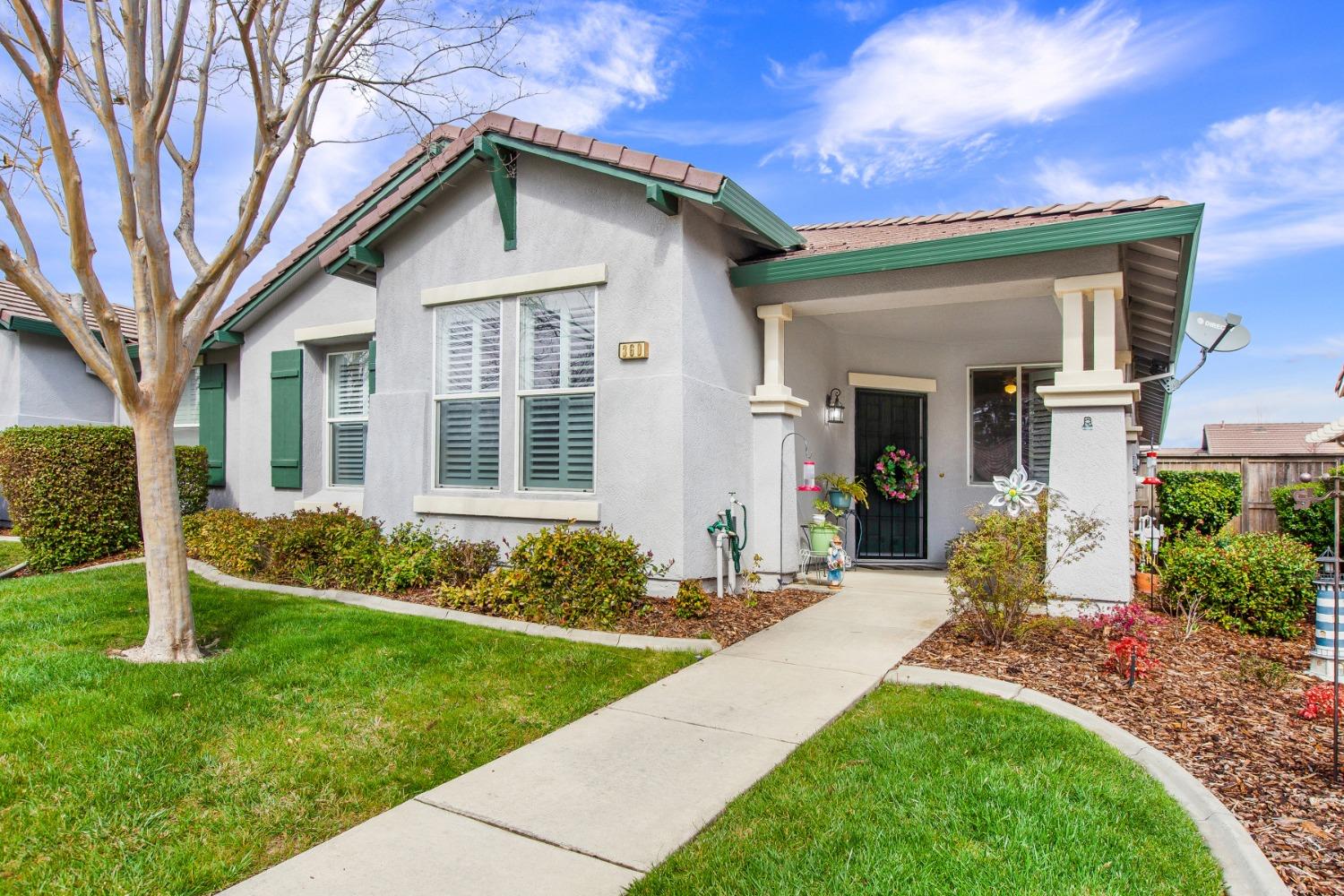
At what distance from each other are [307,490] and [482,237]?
15.1 ft

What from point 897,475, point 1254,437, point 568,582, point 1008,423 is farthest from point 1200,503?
point 1254,437

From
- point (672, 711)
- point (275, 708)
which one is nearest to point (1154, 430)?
point (672, 711)

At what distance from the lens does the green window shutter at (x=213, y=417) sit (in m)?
11.4

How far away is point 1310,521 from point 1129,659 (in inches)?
313

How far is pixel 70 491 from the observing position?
902cm

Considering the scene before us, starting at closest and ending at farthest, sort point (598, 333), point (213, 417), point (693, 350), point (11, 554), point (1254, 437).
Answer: point (693, 350) → point (598, 333) → point (11, 554) → point (213, 417) → point (1254, 437)

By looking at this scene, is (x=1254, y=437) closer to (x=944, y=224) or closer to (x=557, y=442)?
(x=944, y=224)

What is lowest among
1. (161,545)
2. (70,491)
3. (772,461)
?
(161,545)

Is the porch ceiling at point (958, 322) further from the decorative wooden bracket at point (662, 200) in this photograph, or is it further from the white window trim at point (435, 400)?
the white window trim at point (435, 400)

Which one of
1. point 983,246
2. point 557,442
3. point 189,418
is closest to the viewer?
point 983,246

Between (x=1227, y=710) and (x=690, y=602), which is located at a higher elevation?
(x=690, y=602)

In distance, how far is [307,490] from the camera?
10.2 meters

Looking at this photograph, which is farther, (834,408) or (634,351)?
(834,408)

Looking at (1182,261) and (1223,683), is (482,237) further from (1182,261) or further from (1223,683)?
(1223,683)
